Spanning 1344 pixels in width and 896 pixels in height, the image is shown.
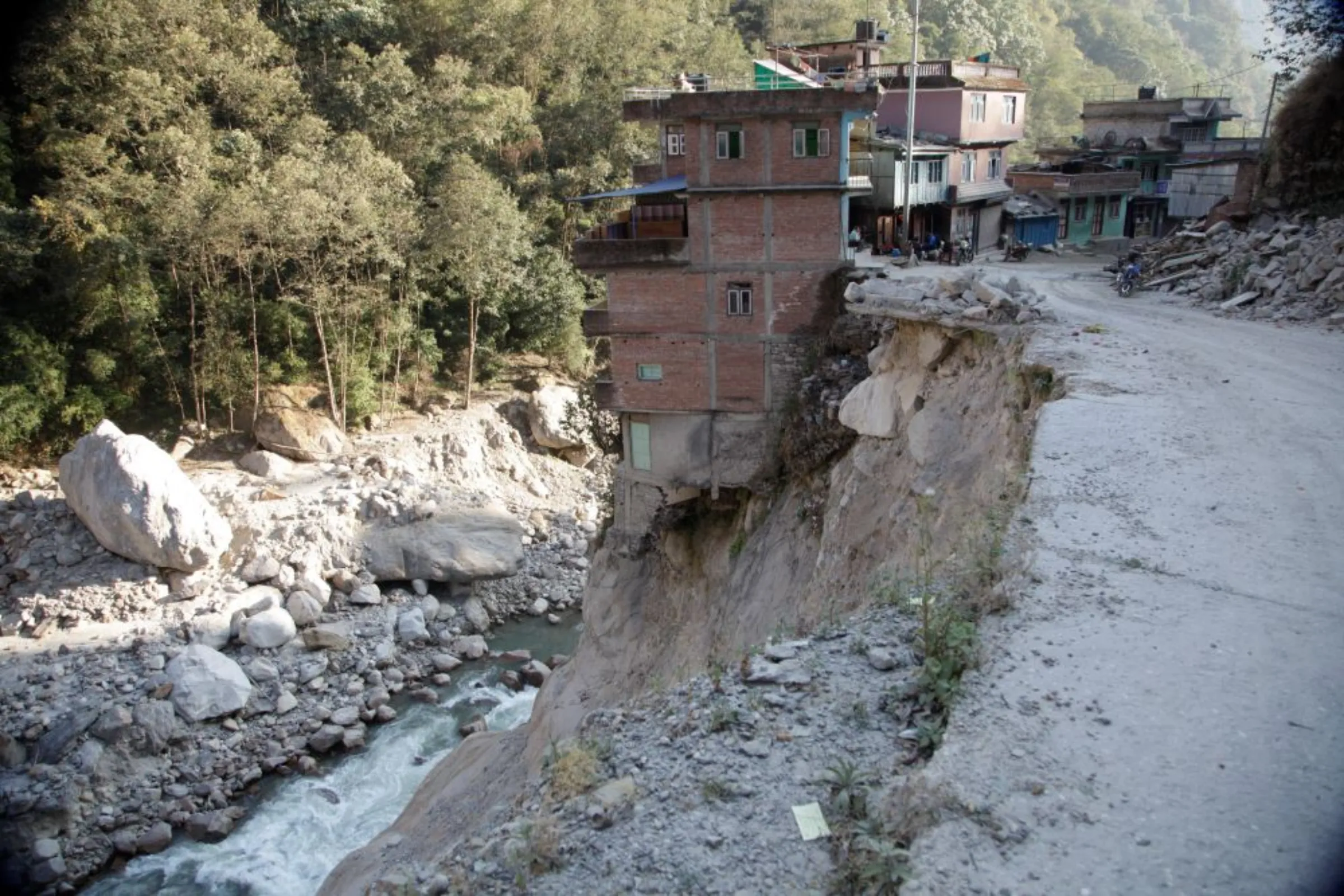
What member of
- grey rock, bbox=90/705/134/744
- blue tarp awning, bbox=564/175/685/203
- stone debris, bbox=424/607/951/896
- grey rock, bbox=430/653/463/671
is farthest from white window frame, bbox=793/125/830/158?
grey rock, bbox=90/705/134/744

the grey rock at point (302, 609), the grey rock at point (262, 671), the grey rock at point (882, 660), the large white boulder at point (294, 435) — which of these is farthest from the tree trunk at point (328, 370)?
the grey rock at point (882, 660)

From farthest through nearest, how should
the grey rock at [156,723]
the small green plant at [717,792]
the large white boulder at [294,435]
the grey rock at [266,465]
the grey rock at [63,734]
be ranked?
the large white boulder at [294,435], the grey rock at [266,465], the grey rock at [156,723], the grey rock at [63,734], the small green plant at [717,792]

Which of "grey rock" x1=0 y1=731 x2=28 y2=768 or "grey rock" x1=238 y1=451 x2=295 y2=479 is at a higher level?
"grey rock" x1=238 y1=451 x2=295 y2=479

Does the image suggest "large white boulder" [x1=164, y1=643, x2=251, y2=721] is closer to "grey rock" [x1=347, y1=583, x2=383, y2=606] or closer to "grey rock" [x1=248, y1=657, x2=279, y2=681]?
"grey rock" [x1=248, y1=657, x2=279, y2=681]

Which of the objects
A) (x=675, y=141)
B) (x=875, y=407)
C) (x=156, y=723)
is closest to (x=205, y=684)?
(x=156, y=723)

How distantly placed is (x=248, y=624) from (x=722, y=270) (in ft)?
44.4

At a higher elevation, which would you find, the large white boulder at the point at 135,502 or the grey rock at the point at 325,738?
the large white boulder at the point at 135,502

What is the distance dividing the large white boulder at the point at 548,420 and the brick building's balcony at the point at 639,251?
15279mm

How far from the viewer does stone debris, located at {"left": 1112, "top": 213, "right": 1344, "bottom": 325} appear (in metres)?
14.5

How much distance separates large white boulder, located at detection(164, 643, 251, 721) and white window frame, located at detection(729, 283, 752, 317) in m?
12.7

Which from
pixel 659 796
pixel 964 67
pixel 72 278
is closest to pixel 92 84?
pixel 72 278

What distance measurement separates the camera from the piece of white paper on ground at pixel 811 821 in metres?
5.11

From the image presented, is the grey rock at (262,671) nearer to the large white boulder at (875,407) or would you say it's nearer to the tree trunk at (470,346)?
the tree trunk at (470,346)

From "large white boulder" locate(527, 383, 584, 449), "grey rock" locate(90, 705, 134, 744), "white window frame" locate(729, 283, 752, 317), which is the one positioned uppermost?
"white window frame" locate(729, 283, 752, 317)
